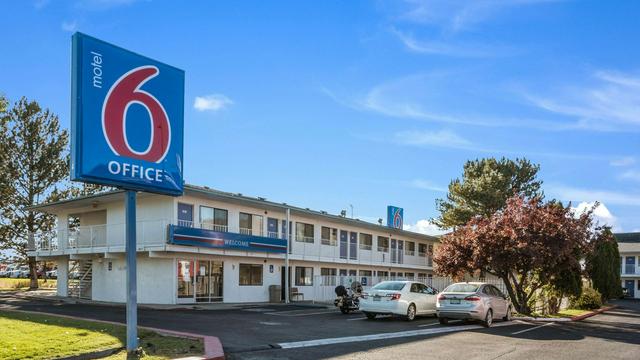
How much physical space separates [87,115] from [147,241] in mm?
19706

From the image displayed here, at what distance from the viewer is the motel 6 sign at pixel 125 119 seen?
10.2 metres

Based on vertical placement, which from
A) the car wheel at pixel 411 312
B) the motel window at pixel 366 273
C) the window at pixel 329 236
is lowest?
the motel window at pixel 366 273

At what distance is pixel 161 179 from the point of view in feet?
37.6

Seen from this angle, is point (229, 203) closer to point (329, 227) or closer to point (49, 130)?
point (329, 227)

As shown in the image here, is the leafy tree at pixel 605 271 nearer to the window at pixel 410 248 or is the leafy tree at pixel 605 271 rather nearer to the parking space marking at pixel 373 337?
the window at pixel 410 248

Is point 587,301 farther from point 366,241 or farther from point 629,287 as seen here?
point 629,287

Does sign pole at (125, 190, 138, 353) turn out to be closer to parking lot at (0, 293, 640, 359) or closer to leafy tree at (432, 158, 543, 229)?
parking lot at (0, 293, 640, 359)

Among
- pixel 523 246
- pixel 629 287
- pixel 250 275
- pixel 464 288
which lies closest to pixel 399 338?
pixel 464 288

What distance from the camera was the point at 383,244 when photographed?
1861 inches

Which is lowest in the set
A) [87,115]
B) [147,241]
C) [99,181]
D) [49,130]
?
[147,241]

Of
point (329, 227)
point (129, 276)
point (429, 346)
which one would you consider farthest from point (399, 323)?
point (329, 227)

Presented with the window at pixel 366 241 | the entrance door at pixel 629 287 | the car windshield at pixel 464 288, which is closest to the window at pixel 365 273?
the window at pixel 366 241

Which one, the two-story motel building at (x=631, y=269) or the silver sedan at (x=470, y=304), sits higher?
the silver sedan at (x=470, y=304)

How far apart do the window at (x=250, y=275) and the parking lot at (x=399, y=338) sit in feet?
40.6
